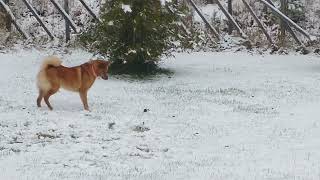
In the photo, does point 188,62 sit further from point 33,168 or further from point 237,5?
point 33,168

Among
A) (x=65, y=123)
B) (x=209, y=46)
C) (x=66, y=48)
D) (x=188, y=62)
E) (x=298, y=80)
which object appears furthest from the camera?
(x=209, y=46)

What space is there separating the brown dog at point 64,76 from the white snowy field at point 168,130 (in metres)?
0.39

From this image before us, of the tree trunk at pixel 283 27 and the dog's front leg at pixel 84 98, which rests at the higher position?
the tree trunk at pixel 283 27

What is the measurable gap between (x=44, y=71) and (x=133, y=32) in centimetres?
584

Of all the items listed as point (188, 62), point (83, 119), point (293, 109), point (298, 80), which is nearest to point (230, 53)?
point (188, 62)

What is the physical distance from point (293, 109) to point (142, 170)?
5.63m

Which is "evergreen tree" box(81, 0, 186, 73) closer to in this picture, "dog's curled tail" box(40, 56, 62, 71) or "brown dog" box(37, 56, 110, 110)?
"brown dog" box(37, 56, 110, 110)

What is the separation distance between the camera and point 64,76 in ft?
35.8

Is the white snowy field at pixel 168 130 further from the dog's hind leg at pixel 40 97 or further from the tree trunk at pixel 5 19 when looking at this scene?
the tree trunk at pixel 5 19

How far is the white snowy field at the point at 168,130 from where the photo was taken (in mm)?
7230

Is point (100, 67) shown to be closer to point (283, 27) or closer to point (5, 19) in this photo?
point (5, 19)

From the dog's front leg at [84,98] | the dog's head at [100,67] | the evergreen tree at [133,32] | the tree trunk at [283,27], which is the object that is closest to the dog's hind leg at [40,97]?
the dog's front leg at [84,98]

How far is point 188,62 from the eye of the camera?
770 inches

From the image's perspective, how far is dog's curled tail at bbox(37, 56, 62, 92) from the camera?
422 inches
